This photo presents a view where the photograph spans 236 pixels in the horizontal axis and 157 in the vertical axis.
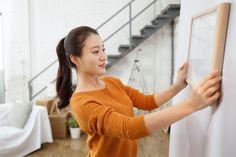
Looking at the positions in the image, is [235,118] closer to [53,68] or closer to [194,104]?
[194,104]

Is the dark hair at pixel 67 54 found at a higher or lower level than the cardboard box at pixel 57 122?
higher

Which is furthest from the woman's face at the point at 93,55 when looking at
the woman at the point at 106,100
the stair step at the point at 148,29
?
A: the stair step at the point at 148,29

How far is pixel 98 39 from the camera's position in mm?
1119

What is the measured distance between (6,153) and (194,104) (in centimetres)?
331

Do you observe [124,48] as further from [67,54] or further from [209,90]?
[209,90]

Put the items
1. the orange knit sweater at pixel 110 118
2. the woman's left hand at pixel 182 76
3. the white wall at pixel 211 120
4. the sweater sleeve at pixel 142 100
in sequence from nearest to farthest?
the white wall at pixel 211 120 < the orange knit sweater at pixel 110 118 < the woman's left hand at pixel 182 76 < the sweater sleeve at pixel 142 100

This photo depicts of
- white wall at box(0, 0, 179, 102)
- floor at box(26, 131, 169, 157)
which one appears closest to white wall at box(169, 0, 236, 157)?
floor at box(26, 131, 169, 157)

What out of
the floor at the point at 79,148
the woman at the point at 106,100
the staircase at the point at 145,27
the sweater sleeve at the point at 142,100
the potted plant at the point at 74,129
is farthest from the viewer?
the staircase at the point at 145,27

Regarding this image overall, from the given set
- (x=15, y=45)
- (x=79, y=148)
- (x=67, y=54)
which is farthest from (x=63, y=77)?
(x=15, y=45)

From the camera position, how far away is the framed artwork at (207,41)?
0.62m

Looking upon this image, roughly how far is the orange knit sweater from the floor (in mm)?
2489

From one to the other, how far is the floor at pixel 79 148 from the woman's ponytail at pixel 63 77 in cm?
237

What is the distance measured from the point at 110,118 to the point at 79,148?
3172mm

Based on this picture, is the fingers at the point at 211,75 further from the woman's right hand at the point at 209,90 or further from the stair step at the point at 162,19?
the stair step at the point at 162,19
